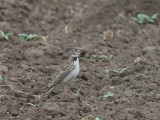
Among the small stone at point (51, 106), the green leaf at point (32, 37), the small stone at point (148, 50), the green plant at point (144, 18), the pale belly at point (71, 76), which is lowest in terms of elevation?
the small stone at point (51, 106)

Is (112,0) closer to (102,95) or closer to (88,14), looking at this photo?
(88,14)

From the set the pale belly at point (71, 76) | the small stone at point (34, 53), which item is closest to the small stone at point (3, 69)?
the small stone at point (34, 53)

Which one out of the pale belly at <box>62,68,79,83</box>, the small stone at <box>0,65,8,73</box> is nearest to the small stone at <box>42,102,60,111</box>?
the pale belly at <box>62,68,79,83</box>

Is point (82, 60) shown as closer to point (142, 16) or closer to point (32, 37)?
point (32, 37)

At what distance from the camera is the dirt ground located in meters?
7.39

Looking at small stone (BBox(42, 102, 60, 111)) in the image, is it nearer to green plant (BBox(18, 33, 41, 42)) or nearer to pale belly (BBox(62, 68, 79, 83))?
pale belly (BBox(62, 68, 79, 83))

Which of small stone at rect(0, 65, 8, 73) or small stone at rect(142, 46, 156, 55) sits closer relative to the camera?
small stone at rect(0, 65, 8, 73)

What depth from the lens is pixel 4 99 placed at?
26.4 feet

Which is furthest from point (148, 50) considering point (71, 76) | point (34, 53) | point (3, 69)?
point (3, 69)

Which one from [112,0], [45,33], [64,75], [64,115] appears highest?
[112,0]

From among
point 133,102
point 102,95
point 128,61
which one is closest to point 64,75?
point 102,95

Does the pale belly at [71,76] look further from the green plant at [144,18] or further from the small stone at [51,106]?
the green plant at [144,18]

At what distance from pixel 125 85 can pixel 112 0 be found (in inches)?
261

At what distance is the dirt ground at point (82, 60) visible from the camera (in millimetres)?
7387
